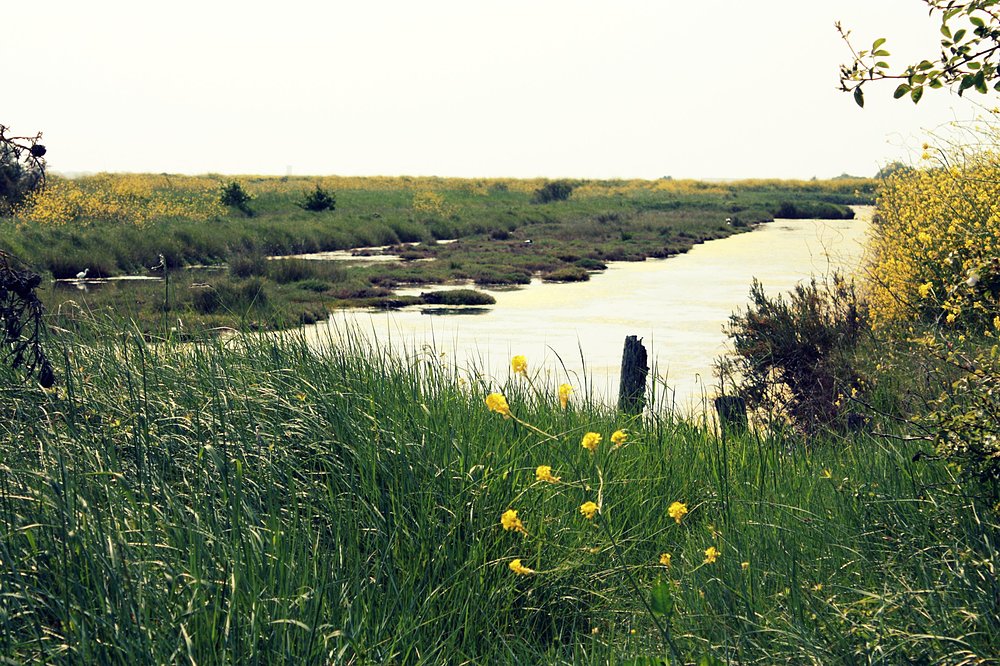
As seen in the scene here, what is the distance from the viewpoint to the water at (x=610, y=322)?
1095 centimetres

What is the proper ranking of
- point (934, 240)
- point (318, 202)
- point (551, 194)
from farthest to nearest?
point (551, 194) < point (318, 202) < point (934, 240)

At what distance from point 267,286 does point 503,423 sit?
1411 cm

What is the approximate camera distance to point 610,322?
1661 centimetres

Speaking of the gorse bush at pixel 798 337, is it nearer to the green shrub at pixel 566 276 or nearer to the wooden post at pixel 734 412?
the wooden post at pixel 734 412

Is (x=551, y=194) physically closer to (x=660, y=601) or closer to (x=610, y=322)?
(x=610, y=322)

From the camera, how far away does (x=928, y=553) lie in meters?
3.91

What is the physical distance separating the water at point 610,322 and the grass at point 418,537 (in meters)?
1.58

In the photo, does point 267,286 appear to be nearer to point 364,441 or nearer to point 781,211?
point 364,441

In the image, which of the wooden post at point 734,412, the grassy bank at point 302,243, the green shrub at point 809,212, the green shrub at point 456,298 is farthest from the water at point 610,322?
the green shrub at point 809,212

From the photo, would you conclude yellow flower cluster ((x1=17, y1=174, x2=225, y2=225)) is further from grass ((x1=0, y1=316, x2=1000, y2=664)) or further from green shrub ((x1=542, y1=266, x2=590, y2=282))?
grass ((x1=0, y1=316, x2=1000, y2=664))

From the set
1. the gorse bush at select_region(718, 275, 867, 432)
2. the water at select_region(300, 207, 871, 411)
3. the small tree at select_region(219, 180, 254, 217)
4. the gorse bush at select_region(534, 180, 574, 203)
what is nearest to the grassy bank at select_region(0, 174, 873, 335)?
the small tree at select_region(219, 180, 254, 217)

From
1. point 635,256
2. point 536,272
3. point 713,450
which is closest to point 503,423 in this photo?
point 713,450

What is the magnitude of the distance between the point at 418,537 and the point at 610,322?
12.7 metres

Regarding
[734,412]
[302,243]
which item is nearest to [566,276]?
[302,243]
